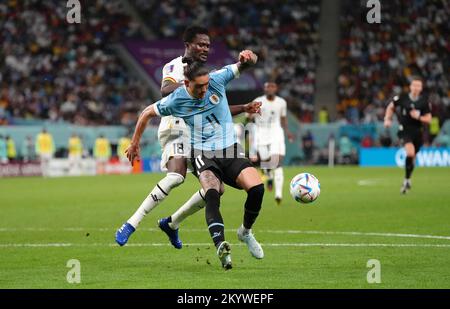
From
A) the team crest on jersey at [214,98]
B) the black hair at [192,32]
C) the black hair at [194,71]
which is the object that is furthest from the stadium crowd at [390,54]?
the black hair at [194,71]

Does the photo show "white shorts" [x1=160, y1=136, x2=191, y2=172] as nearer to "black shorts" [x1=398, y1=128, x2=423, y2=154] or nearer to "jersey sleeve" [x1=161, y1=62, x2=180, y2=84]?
"jersey sleeve" [x1=161, y1=62, x2=180, y2=84]

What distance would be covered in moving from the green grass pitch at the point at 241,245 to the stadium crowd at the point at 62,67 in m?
17.1

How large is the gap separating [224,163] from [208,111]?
2.01ft

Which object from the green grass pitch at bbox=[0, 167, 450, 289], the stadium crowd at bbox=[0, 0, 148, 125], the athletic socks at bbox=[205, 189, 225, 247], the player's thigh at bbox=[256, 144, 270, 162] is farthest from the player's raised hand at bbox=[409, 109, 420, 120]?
the stadium crowd at bbox=[0, 0, 148, 125]

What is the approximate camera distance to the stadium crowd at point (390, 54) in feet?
146

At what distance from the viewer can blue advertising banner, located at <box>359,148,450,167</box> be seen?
1538 inches

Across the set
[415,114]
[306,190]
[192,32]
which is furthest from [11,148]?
[192,32]

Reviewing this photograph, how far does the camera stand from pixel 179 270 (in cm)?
1048

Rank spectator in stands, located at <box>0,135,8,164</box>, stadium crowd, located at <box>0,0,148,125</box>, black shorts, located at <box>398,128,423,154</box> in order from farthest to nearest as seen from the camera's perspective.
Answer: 1. stadium crowd, located at <box>0,0,148,125</box>
2. spectator in stands, located at <box>0,135,8,164</box>
3. black shorts, located at <box>398,128,423,154</box>

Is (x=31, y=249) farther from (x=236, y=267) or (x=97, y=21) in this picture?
(x=97, y=21)

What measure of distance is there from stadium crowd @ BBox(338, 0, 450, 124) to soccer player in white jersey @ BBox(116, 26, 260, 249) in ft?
105

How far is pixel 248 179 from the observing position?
35.8ft

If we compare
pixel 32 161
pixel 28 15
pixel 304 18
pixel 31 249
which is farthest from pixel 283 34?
pixel 31 249

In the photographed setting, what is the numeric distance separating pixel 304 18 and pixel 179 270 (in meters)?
38.7
